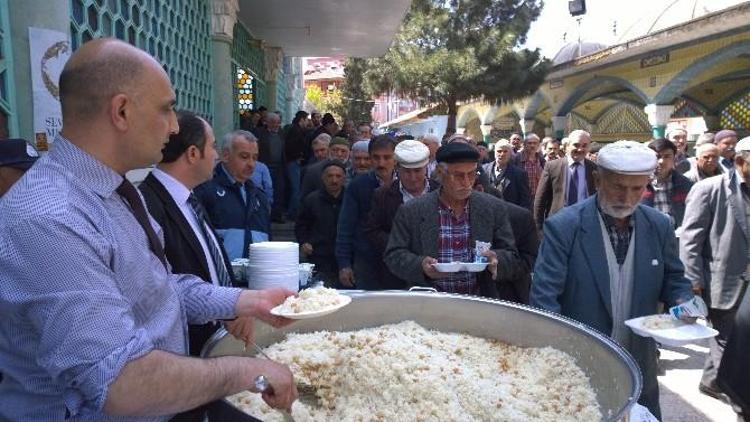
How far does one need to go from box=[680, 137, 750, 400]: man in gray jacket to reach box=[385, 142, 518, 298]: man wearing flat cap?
1696 millimetres

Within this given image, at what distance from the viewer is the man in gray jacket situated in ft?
12.0

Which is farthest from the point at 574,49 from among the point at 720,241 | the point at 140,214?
the point at 140,214

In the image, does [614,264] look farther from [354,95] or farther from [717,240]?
[354,95]

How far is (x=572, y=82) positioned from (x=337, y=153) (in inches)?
923

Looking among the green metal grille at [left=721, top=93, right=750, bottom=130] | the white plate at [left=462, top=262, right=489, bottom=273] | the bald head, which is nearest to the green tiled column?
the bald head

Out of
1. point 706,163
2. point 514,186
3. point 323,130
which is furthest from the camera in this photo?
point 323,130

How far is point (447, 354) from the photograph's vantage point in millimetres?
1967

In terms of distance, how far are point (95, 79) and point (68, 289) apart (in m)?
0.43

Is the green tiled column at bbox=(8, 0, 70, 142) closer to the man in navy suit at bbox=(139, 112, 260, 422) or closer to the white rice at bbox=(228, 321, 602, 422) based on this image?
the man in navy suit at bbox=(139, 112, 260, 422)

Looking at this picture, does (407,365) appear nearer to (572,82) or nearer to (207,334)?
(207,334)

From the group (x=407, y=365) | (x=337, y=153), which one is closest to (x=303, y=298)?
(x=407, y=365)

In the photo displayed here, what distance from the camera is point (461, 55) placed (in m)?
19.5

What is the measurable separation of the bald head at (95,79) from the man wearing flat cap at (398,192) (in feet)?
8.65

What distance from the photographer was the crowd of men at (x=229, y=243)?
3.23 feet
